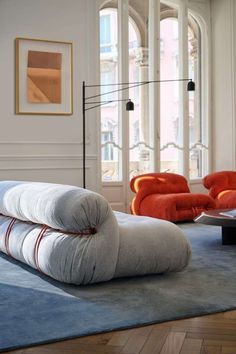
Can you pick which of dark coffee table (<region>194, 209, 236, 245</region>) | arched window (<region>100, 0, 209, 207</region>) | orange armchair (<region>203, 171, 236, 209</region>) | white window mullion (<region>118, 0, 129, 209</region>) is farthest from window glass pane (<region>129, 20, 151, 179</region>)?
dark coffee table (<region>194, 209, 236, 245</region>)

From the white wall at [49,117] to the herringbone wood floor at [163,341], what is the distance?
4.24 meters

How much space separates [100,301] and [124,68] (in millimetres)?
4771

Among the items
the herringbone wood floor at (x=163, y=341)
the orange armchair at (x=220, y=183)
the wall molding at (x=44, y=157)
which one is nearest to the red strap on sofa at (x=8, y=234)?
the herringbone wood floor at (x=163, y=341)

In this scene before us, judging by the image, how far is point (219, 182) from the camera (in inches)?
259

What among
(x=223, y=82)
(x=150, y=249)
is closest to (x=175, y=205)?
(x=223, y=82)

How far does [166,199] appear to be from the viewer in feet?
19.8

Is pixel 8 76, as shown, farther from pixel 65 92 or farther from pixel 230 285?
pixel 230 285

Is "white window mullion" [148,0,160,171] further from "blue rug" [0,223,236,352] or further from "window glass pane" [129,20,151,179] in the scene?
"blue rug" [0,223,236,352]

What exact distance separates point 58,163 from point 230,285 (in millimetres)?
3774

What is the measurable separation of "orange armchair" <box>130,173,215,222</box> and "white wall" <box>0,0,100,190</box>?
829mm

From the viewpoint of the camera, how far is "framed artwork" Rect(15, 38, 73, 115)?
6484 mm

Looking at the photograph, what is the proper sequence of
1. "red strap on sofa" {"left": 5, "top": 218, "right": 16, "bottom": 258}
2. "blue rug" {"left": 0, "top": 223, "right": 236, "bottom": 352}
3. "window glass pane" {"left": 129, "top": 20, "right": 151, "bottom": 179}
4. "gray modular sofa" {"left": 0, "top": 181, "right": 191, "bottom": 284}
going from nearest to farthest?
"blue rug" {"left": 0, "top": 223, "right": 236, "bottom": 352} < "gray modular sofa" {"left": 0, "top": 181, "right": 191, "bottom": 284} < "red strap on sofa" {"left": 5, "top": 218, "right": 16, "bottom": 258} < "window glass pane" {"left": 129, "top": 20, "right": 151, "bottom": 179}

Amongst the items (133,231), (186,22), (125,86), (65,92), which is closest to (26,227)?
(133,231)

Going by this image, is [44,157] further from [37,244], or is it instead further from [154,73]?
[37,244]
